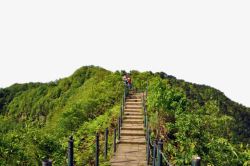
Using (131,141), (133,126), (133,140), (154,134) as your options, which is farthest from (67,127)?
(154,134)

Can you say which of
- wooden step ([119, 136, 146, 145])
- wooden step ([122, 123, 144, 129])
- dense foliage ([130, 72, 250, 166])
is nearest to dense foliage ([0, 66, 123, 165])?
wooden step ([122, 123, 144, 129])

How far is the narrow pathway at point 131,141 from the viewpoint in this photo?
14.9 m

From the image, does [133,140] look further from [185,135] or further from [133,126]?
[185,135]

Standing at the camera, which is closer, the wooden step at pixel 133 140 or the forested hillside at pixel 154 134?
the forested hillside at pixel 154 134

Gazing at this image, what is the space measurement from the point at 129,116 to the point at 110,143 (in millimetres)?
4561

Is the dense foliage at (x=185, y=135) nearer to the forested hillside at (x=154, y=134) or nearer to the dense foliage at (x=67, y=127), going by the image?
the forested hillside at (x=154, y=134)

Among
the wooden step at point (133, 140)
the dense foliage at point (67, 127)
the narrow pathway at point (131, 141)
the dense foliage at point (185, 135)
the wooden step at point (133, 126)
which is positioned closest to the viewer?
the dense foliage at point (67, 127)

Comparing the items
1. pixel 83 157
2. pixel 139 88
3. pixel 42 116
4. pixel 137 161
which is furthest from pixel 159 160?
pixel 42 116

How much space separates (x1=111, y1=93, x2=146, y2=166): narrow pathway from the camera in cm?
1487

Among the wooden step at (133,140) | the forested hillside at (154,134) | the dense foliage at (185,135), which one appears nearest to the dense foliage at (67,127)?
the forested hillside at (154,134)

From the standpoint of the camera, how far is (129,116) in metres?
22.4

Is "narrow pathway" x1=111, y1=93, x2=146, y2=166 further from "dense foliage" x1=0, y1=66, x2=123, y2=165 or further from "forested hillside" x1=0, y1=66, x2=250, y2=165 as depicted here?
"dense foliage" x1=0, y1=66, x2=123, y2=165

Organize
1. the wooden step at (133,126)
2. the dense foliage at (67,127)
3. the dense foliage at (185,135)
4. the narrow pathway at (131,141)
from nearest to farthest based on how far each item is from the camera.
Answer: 1. the dense foliage at (67,127)
2. the narrow pathway at (131,141)
3. the dense foliage at (185,135)
4. the wooden step at (133,126)

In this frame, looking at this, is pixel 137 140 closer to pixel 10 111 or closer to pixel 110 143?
pixel 110 143
